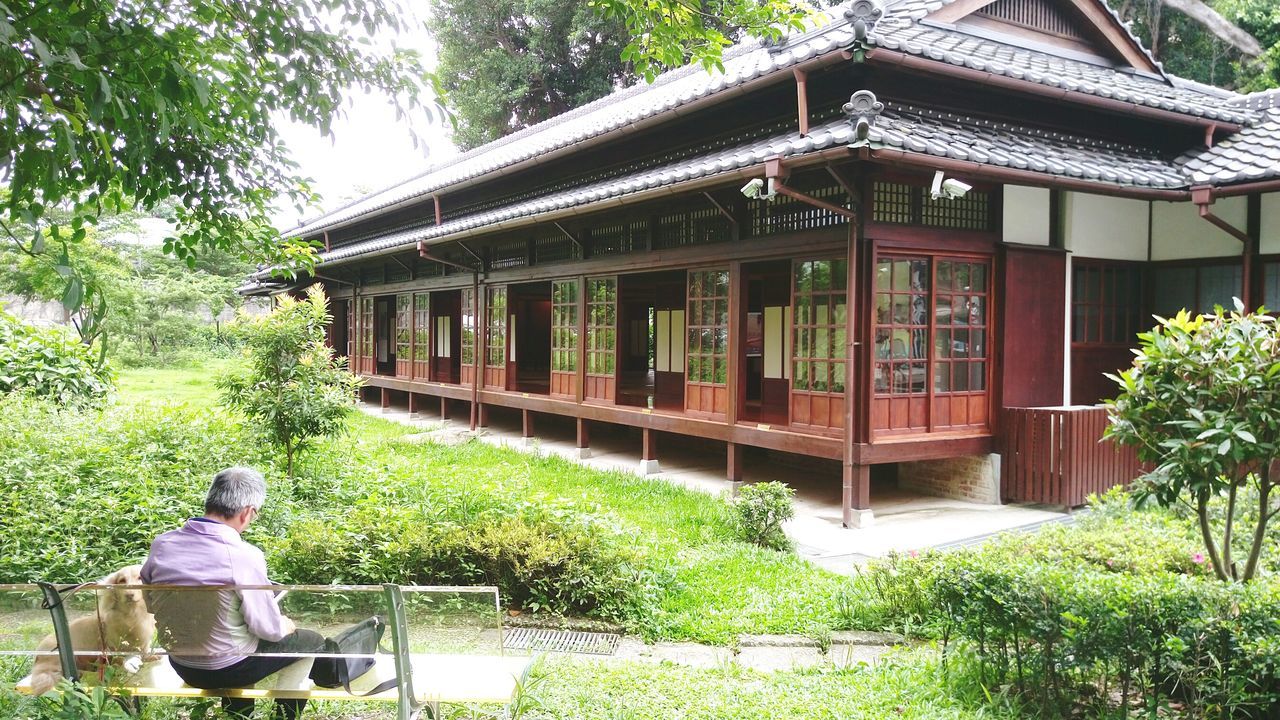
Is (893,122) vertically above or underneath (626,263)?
above

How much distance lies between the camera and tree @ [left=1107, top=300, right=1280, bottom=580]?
393 centimetres

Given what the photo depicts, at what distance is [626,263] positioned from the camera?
1158cm

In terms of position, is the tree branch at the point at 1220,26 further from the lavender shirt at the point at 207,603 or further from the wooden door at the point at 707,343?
the lavender shirt at the point at 207,603

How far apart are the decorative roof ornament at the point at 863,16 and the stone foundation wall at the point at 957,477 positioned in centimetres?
442

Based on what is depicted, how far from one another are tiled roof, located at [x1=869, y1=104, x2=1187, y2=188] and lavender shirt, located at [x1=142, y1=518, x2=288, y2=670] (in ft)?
18.6

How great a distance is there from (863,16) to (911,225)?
200 cm

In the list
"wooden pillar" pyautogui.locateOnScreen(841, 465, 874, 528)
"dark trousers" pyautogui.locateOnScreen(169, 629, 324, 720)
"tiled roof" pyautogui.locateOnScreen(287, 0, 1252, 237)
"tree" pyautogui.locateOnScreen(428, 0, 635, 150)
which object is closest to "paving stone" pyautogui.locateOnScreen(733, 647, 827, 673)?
"dark trousers" pyautogui.locateOnScreen(169, 629, 324, 720)

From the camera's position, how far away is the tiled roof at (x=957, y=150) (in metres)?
7.41

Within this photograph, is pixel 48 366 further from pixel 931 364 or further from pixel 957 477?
pixel 957 477

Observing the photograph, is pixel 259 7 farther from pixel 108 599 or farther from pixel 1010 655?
pixel 1010 655

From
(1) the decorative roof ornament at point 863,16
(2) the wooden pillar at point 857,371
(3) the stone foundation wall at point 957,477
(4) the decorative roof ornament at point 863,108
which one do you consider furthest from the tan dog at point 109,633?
(3) the stone foundation wall at point 957,477

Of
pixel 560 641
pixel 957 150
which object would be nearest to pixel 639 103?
pixel 957 150

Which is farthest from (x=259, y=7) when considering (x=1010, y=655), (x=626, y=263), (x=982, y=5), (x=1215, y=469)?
(x=982, y=5)

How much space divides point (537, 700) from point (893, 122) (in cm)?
629
